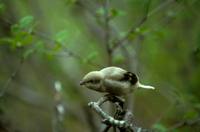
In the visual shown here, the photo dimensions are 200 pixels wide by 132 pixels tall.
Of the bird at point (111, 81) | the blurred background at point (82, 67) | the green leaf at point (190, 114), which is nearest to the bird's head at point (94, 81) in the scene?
the bird at point (111, 81)

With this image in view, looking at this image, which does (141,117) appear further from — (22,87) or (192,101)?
(192,101)

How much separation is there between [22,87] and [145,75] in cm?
116

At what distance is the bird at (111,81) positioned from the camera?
1472 mm

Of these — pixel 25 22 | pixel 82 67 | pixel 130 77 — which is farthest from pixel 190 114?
pixel 82 67

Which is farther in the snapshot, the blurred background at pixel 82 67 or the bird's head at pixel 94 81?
the blurred background at pixel 82 67

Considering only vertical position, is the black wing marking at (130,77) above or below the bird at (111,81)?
above

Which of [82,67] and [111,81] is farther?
[82,67]

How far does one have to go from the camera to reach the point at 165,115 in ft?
14.5

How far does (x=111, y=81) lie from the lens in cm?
148

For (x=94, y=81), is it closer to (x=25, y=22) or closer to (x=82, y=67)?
(x=25, y=22)

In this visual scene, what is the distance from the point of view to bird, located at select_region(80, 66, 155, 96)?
1472 mm

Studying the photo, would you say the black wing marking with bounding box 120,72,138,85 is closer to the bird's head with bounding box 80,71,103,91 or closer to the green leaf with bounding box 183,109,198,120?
the bird's head with bounding box 80,71,103,91

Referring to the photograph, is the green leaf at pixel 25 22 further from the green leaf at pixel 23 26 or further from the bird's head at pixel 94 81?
the bird's head at pixel 94 81

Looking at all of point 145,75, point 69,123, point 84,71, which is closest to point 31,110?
point 69,123
